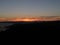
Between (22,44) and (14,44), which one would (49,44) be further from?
(14,44)

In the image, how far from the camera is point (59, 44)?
1342 centimetres

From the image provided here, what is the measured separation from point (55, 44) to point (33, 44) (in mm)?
2301

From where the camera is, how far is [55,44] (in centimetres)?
1355

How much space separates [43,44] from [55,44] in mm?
1250

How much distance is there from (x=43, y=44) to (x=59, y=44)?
1.66m

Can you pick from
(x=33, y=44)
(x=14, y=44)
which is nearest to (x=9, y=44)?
(x=14, y=44)

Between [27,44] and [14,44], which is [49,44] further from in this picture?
[14,44]

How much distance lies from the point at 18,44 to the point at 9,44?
1.01 m

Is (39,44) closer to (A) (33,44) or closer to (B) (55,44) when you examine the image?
(A) (33,44)

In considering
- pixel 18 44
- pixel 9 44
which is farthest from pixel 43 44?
pixel 9 44

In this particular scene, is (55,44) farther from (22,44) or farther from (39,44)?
(22,44)

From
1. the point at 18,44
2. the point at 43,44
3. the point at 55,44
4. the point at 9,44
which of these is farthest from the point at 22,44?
the point at 55,44

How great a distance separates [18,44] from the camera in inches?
532

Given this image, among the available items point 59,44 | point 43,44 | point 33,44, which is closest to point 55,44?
point 59,44
